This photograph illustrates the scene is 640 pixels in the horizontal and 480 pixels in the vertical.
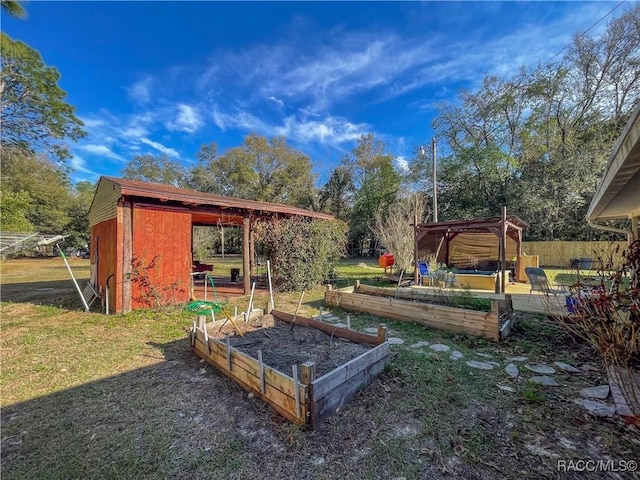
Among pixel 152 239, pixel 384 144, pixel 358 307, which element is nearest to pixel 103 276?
pixel 152 239

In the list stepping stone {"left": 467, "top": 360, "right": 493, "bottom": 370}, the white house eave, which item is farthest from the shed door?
the white house eave

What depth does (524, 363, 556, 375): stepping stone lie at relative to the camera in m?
3.04

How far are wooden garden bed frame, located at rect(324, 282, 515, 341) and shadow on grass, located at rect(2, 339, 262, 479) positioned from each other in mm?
3275

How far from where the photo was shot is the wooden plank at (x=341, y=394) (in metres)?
2.10

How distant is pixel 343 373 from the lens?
2375 mm

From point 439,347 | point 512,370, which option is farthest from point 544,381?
point 439,347

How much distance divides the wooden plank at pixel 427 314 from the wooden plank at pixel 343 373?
6.40 ft

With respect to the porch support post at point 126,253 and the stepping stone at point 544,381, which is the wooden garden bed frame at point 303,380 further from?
the porch support post at point 126,253

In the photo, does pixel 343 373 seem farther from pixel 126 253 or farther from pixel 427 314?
pixel 126 253

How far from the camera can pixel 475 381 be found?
2.83 meters

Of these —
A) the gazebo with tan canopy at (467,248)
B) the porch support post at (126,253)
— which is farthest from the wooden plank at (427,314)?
the gazebo with tan canopy at (467,248)

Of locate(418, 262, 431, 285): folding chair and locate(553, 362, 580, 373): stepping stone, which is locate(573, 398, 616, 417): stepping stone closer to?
locate(553, 362, 580, 373): stepping stone

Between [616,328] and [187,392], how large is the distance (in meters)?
3.99

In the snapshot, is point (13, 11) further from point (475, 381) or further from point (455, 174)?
point (455, 174)
